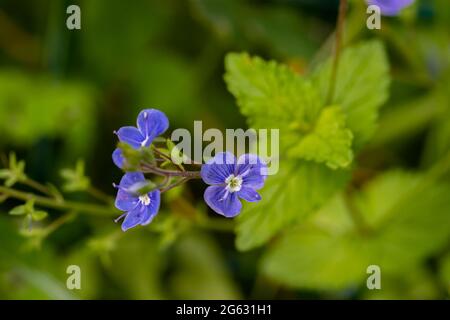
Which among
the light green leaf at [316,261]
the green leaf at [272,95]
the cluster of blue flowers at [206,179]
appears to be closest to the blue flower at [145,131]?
the cluster of blue flowers at [206,179]

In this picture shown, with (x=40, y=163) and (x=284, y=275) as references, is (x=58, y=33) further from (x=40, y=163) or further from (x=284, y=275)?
(x=284, y=275)

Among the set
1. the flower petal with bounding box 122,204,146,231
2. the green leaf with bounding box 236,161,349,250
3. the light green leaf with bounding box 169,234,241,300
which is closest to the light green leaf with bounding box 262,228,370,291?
the light green leaf with bounding box 169,234,241,300

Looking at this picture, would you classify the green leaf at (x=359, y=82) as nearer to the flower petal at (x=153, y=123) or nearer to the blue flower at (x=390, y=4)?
the blue flower at (x=390, y=4)

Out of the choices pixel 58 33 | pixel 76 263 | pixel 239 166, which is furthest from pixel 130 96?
pixel 239 166

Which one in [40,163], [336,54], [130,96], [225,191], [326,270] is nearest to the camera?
[225,191]

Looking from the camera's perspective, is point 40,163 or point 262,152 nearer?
point 262,152

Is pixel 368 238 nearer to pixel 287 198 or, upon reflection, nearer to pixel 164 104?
pixel 287 198
